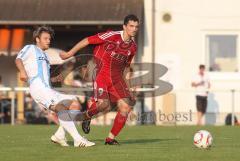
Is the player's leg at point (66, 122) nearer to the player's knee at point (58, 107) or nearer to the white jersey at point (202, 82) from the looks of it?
the player's knee at point (58, 107)

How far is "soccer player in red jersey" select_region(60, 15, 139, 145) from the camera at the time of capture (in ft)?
48.1

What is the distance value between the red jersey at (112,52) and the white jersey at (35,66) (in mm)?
1077

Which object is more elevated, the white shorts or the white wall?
the white wall

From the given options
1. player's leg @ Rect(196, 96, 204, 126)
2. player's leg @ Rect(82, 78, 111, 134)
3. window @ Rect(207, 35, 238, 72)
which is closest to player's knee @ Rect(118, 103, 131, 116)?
player's leg @ Rect(82, 78, 111, 134)

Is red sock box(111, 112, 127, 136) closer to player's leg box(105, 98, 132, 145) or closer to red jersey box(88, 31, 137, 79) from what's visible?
player's leg box(105, 98, 132, 145)

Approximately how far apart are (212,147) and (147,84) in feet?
41.1

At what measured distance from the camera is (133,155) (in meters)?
12.7

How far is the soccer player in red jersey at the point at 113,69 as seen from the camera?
14672 millimetres

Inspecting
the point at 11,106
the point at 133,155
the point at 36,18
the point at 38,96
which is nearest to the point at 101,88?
the point at 38,96

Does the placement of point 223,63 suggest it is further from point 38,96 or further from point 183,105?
point 38,96

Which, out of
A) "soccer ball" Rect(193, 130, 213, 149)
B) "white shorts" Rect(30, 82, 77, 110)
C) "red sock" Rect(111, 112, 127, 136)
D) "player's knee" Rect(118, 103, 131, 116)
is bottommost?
"soccer ball" Rect(193, 130, 213, 149)

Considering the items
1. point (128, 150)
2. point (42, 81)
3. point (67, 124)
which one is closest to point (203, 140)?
point (128, 150)

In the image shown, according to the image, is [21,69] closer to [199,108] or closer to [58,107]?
[58,107]

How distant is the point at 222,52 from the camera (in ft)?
101
